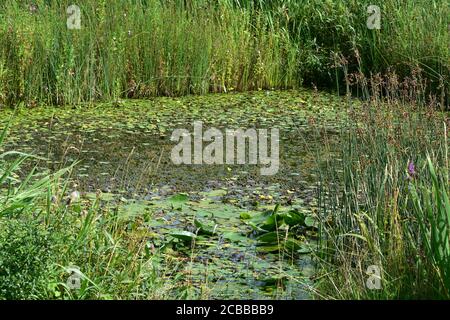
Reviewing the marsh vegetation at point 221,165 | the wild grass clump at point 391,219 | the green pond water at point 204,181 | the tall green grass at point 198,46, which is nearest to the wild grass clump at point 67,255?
the marsh vegetation at point 221,165

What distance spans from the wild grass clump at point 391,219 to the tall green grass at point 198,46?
3.41 metres

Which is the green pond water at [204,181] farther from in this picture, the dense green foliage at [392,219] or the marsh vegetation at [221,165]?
the dense green foliage at [392,219]

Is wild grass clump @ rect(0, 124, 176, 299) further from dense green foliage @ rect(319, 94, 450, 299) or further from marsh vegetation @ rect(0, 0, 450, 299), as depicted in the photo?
dense green foliage @ rect(319, 94, 450, 299)

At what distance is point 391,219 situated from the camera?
4.10 metres

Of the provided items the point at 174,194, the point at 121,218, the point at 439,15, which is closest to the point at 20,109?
the point at 174,194

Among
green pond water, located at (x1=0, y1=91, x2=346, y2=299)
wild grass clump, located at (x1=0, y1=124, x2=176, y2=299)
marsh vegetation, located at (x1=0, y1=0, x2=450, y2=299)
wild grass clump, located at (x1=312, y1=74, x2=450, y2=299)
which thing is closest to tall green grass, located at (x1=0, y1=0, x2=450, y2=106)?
marsh vegetation, located at (x1=0, y1=0, x2=450, y2=299)

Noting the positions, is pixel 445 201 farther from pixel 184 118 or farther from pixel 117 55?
pixel 117 55

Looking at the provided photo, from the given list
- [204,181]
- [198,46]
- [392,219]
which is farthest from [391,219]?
[198,46]

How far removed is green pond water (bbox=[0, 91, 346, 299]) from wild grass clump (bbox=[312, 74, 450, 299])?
21cm

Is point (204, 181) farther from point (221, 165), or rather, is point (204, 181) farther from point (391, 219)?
point (391, 219)

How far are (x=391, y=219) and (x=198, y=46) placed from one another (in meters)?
5.72

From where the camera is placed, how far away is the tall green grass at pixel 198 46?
8.86 m

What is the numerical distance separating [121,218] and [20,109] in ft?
12.1

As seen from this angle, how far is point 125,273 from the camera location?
4254 mm
